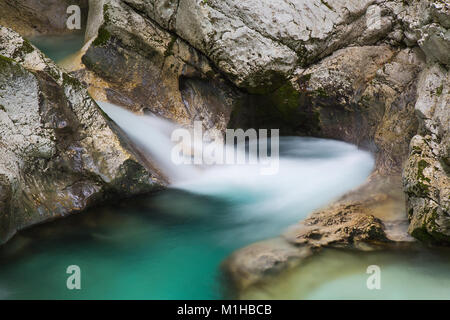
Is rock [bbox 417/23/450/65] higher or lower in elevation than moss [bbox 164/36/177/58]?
lower

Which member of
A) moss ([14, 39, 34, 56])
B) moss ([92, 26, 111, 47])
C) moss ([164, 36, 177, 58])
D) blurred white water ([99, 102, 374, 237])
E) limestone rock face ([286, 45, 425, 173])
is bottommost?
blurred white water ([99, 102, 374, 237])

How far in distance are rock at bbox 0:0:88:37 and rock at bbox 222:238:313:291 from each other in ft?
22.1

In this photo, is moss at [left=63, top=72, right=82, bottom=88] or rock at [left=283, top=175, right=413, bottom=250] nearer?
rock at [left=283, top=175, right=413, bottom=250]

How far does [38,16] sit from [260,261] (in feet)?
24.7

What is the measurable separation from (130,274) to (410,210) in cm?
312

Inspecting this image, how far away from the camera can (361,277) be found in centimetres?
Result: 442

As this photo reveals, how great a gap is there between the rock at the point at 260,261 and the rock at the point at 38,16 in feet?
22.1

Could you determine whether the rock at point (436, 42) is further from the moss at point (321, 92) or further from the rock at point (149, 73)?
the rock at point (149, 73)

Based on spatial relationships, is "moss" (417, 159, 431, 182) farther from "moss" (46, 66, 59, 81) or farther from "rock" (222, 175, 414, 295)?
"moss" (46, 66, 59, 81)

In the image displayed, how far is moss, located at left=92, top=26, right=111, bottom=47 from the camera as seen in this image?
732cm

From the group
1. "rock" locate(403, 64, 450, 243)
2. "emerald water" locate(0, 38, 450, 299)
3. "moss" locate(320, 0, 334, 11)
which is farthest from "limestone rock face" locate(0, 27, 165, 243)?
"moss" locate(320, 0, 334, 11)

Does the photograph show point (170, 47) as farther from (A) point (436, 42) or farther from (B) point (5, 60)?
(A) point (436, 42)

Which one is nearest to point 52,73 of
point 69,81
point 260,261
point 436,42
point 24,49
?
point 69,81
